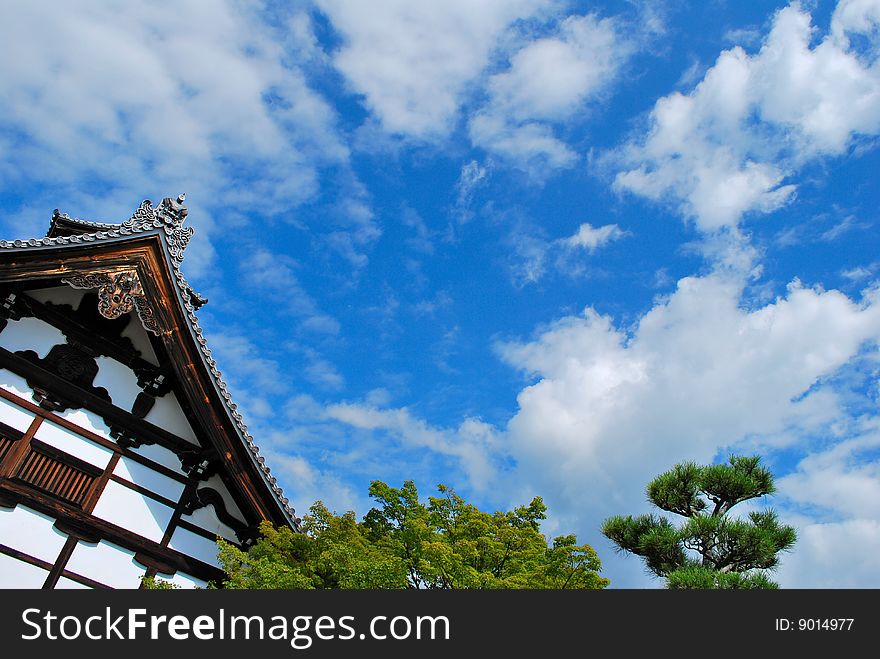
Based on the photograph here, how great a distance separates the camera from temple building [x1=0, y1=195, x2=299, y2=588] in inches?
456

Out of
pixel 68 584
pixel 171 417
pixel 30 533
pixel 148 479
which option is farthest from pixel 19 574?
pixel 171 417

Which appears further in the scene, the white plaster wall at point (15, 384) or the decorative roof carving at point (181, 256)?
the decorative roof carving at point (181, 256)

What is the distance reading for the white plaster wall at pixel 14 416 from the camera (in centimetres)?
1159

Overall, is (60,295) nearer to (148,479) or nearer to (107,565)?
(148,479)

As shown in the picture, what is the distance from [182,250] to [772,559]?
19610 millimetres

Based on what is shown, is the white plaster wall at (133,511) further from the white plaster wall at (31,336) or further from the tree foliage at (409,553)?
the white plaster wall at (31,336)

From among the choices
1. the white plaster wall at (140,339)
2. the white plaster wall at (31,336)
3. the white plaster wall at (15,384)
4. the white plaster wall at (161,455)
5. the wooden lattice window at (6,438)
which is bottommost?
the wooden lattice window at (6,438)

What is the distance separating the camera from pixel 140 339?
13938 mm

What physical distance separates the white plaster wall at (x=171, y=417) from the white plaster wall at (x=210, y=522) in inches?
65.5

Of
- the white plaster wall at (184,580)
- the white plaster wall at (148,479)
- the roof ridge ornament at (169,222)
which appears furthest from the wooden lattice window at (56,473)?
the roof ridge ornament at (169,222)

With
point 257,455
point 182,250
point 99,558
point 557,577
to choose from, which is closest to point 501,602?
point 557,577

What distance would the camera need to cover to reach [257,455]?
1415cm

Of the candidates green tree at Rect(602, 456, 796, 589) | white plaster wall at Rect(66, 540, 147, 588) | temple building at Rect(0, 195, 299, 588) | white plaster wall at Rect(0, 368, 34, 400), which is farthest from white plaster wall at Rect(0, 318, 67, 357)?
green tree at Rect(602, 456, 796, 589)

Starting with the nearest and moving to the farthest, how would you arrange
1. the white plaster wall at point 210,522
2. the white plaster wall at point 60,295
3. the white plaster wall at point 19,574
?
1. the white plaster wall at point 19,574
2. the white plaster wall at point 60,295
3. the white plaster wall at point 210,522
